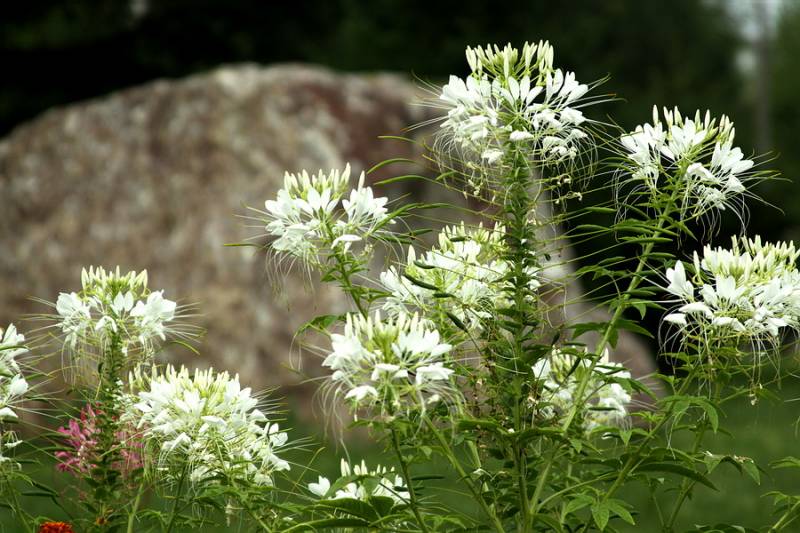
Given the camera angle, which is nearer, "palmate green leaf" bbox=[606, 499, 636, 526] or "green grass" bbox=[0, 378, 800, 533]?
"palmate green leaf" bbox=[606, 499, 636, 526]

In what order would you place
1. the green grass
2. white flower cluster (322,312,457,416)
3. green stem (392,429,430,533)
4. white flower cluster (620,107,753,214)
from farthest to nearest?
1. the green grass
2. white flower cluster (620,107,753,214)
3. green stem (392,429,430,533)
4. white flower cluster (322,312,457,416)

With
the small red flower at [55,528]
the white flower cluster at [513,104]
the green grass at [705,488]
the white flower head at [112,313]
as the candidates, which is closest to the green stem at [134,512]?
the small red flower at [55,528]

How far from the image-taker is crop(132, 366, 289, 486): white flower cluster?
2414 millimetres

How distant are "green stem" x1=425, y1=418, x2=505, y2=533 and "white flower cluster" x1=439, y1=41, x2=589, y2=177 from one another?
633mm

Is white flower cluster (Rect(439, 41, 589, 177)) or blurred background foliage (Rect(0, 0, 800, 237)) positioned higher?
blurred background foliage (Rect(0, 0, 800, 237))

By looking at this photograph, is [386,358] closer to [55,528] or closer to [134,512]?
[134,512]

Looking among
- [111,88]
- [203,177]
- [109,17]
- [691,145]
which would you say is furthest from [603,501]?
[109,17]

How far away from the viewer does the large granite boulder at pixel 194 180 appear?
1041 centimetres

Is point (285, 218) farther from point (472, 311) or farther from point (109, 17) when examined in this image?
point (109, 17)

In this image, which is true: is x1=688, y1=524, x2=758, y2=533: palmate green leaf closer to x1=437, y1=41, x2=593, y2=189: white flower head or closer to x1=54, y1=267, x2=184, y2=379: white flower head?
x1=437, y1=41, x2=593, y2=189: white flower head

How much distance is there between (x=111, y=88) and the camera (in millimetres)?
16797

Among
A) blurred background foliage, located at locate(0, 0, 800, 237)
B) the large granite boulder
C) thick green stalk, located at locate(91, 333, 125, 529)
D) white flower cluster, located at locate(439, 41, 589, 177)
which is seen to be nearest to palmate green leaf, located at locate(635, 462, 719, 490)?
white flower cluster, located at locate(439, 41, 589, 177)

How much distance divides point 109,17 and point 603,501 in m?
16.8

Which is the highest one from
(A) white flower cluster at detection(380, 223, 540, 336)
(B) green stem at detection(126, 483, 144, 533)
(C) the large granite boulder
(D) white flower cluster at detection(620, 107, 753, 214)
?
(C) the large granite boulder
